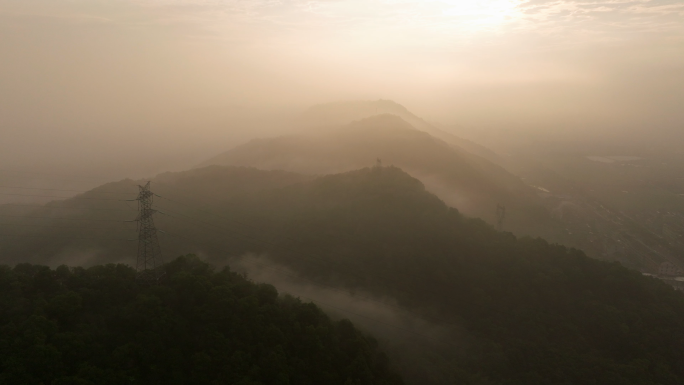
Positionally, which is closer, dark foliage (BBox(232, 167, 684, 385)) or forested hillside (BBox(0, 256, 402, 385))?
forested hillside (BBox(0, 256, 402, 385))

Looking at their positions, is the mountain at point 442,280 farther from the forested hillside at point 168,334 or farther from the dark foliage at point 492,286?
the forested hillside at point 168,334

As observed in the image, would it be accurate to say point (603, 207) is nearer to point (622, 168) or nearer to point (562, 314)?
point (622, 168)

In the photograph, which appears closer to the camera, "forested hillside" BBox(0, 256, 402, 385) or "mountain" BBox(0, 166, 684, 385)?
"forested hillside" BBox(0, 256, 402, 385)

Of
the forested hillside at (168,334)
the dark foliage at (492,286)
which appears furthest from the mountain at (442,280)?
the forested hillside at (168,334)

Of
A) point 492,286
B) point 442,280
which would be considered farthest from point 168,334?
point 492,286

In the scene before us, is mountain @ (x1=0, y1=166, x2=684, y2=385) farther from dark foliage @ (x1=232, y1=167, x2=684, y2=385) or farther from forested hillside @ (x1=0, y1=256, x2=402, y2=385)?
forested hillside @ (x1=0, y1=256, x2=402, y2=385)

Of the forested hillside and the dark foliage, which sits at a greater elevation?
the forested hillside

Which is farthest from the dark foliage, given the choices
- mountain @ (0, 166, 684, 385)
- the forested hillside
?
the forested hillside
